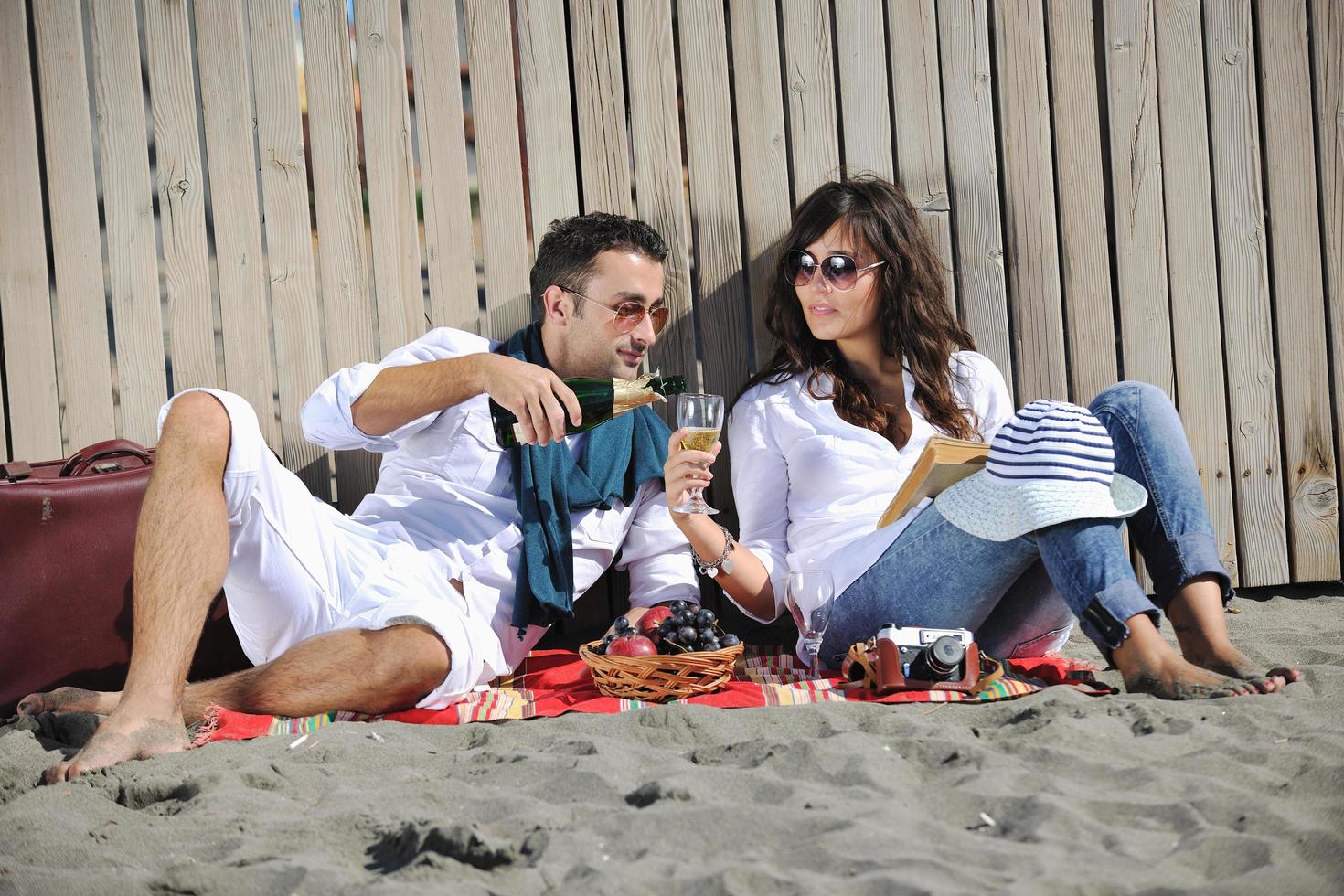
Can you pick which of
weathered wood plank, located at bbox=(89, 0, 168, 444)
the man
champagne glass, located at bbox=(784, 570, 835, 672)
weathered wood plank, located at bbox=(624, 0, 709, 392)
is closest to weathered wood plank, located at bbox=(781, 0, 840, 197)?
weathered wood plank, located at bbox=(624, 0, 709, 392)

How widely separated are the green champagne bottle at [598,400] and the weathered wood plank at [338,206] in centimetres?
74

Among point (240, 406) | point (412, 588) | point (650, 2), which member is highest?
point (650, 2)

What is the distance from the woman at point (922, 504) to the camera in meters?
2.48

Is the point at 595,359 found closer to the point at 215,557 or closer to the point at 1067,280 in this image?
the point at 215,557

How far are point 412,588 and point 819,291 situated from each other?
5.08ft

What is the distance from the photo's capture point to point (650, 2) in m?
3.73

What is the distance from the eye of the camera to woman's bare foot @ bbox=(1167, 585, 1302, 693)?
95.7 inches

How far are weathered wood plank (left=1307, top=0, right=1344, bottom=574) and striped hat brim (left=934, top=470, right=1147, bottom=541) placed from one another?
Answer: 5.77 feet

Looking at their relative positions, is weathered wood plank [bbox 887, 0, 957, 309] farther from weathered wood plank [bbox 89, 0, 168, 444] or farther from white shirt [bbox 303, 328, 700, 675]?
weathered wood plank [bbox 89, 0, 168, 444]

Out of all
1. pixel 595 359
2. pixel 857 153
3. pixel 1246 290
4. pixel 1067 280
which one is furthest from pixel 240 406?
pixel 1246 290

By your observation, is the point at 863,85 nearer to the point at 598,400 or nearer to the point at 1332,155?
the point at 598,400

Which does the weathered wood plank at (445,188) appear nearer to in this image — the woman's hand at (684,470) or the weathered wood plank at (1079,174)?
the woman's hand at (684,470)

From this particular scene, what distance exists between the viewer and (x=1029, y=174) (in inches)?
151

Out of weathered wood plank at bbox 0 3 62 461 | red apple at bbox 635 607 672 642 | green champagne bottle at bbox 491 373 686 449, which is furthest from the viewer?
weathered wood plank at bbox 0 3 62 461
